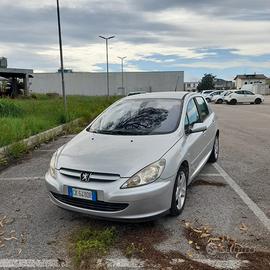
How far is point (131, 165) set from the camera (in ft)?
12.5

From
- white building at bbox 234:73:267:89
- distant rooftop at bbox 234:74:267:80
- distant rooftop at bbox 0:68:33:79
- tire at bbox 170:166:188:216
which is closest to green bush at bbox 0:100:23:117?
tire at bbox 170:166:188:216

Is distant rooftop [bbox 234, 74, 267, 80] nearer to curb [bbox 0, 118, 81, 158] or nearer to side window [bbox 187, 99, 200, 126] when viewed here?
curb [bbox 0, 118, 81, 158]

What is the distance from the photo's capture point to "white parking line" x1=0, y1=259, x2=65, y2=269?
331 centimetres

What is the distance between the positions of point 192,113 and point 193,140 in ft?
2.20

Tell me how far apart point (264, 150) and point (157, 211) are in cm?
580

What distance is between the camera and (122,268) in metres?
3.24

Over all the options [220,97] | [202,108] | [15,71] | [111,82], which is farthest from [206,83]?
[202,108]

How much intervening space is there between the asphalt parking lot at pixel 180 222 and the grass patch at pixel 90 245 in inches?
3.9

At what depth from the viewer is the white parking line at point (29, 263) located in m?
3.31

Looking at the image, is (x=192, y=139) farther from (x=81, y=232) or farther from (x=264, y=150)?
(x=264, y=150)

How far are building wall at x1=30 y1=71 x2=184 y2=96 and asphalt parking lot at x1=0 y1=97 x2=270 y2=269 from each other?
229ft

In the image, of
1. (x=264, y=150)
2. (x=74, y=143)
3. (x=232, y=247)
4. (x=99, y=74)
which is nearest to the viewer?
(x=232, y=247)


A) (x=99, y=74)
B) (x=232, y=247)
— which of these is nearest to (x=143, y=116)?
(x=232, y=247)

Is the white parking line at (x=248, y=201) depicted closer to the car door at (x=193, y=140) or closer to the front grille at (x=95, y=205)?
the car door at (x=193, y=140)
